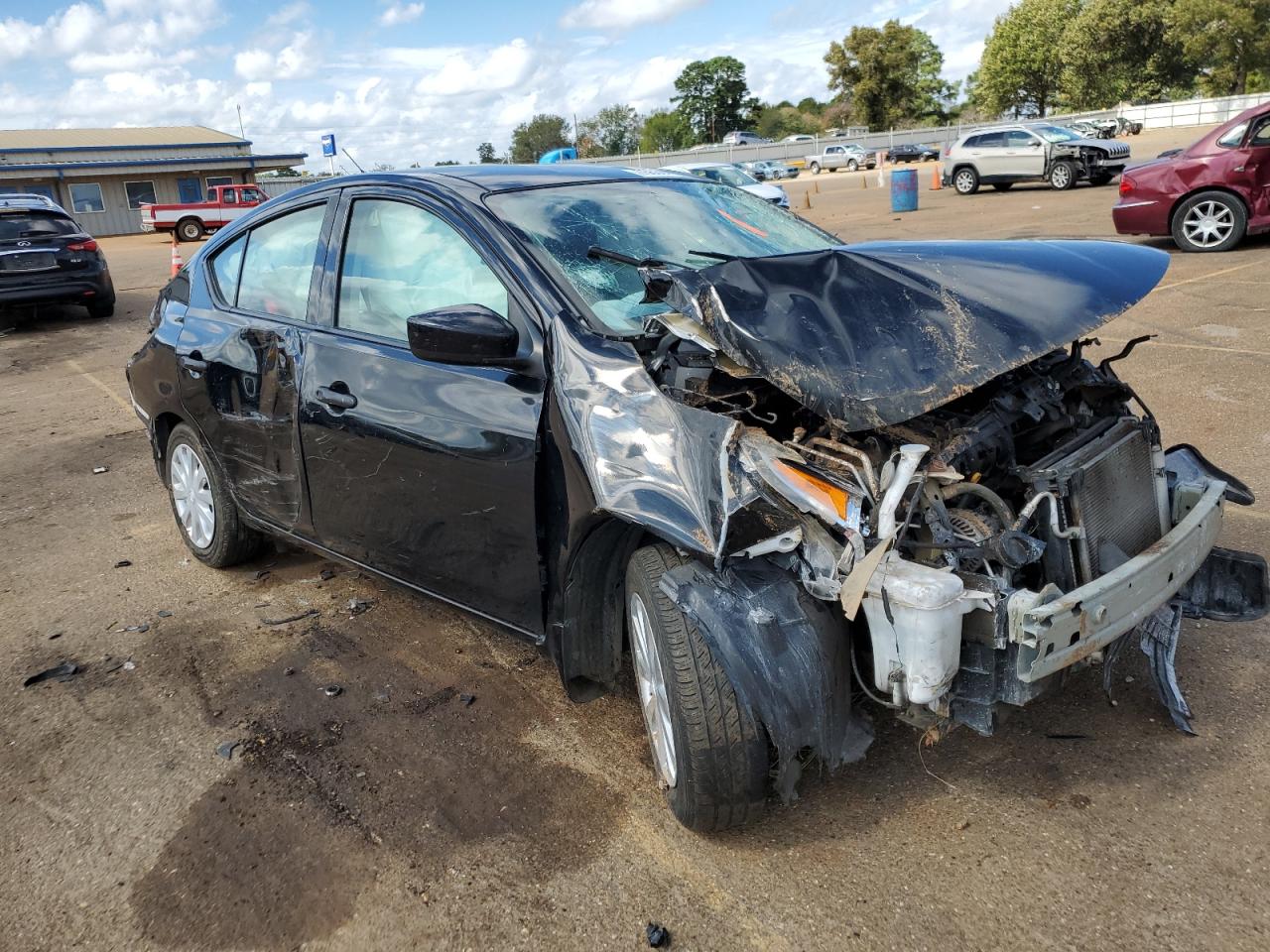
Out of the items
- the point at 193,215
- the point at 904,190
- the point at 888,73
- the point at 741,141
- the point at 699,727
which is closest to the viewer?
the point at 699,727

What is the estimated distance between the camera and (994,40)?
69.9 meters

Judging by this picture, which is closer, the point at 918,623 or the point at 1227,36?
the point at 918,623

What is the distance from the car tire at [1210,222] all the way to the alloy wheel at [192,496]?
37.1 feet

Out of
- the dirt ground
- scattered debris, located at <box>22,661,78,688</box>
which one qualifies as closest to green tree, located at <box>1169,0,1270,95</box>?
the dirt ground

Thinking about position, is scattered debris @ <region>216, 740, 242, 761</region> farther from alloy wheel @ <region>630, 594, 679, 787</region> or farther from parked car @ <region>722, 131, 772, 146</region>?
parked car @ <region>722, 131, 772, 146</region>

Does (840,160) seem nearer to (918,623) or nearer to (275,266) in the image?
(275,266)

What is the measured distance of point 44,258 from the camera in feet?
43.5

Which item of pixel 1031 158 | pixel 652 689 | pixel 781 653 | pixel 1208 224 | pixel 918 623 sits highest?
pixel 1031 158

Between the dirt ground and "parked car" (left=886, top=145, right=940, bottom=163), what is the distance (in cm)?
5039

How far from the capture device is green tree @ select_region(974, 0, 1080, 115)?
65750 mm

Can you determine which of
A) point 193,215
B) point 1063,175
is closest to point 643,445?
point 1063,175

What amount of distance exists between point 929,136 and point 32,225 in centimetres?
5537

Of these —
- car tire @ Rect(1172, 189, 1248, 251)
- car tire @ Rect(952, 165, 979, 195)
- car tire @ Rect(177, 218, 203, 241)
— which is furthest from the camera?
car tire @ Rect(177, 218, 203, 241)

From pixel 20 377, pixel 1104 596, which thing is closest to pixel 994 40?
pixel 20 377
